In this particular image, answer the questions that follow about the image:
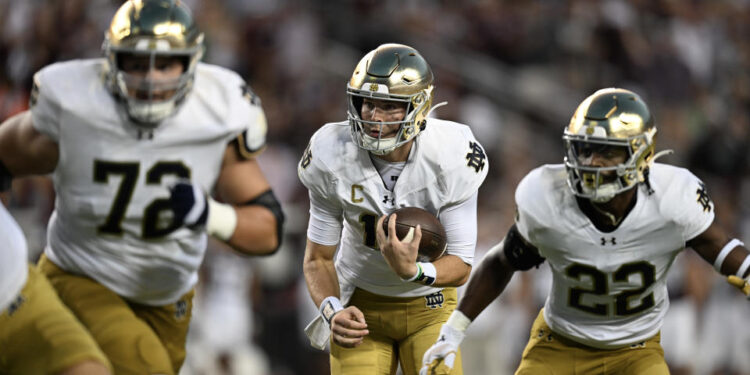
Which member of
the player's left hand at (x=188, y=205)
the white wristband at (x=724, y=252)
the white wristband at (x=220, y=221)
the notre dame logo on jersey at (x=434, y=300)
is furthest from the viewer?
the notre dame logo on jersey at (x=434, y=300)

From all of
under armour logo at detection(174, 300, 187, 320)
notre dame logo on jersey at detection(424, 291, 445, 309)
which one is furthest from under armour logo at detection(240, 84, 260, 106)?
notre dame logo on jersey at detection(424, 291, 445, 309)

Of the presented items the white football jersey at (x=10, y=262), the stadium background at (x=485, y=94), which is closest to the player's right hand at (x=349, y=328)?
the white football jersey at (x=10, y=262)

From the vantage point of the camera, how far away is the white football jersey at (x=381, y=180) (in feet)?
14.7

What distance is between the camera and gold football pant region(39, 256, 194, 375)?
3.81 metres

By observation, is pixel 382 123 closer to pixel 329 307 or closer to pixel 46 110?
pixel 329 307

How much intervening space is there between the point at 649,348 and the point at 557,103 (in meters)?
5.82

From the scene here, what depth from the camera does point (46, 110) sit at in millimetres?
3779

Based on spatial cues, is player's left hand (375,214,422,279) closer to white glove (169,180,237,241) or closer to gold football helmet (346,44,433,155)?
gold football helmet (346,44,433,155)

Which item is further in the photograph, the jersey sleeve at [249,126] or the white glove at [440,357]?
the white glove at [440,357]

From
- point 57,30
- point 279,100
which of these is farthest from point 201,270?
point 57,30

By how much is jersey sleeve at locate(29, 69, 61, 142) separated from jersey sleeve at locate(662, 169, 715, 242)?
7.58 feet

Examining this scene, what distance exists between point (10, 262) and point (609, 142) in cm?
226

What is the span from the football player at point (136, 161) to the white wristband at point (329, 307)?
57 centimetres

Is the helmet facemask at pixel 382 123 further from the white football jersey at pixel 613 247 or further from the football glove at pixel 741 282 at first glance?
the football glove at pixel 741 282
